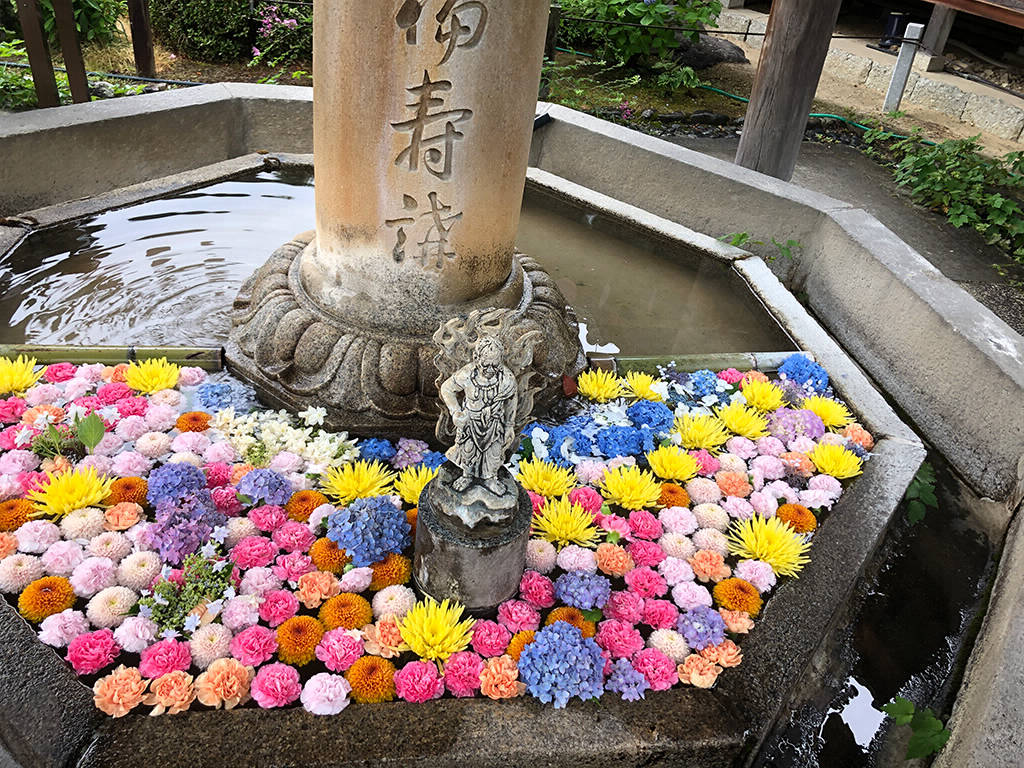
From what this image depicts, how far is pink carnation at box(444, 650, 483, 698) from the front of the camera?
238 centimetres

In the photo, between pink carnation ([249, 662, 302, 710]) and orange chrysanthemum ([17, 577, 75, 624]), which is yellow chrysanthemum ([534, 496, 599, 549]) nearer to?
pink carnation ([249, 662, 302, 710])

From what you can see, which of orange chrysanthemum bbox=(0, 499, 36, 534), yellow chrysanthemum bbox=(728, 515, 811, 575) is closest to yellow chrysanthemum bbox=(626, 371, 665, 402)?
yellow chrysanthemum bbox=(728, 515, 811, 575)

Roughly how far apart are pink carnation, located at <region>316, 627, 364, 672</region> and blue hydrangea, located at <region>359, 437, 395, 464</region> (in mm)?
950

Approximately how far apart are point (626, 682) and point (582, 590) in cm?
37

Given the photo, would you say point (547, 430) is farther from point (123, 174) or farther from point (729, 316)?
point (123, 174)

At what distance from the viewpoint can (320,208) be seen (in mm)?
3428

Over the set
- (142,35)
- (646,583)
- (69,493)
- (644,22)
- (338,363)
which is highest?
(644,22)

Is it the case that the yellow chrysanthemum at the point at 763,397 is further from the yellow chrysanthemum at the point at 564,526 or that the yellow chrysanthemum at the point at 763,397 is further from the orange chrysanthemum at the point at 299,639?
the orange chrysanthemum at the point at 299,639

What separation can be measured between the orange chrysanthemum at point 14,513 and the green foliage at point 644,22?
829 centimetres

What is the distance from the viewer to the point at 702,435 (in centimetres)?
365

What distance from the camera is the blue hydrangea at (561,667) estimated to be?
7.80ft

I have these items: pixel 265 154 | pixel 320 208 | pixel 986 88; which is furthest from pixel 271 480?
pixel 986 88

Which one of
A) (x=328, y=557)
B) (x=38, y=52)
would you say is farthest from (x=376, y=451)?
(x=38, y=52)

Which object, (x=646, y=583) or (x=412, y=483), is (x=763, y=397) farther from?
(x=412, y=483)
